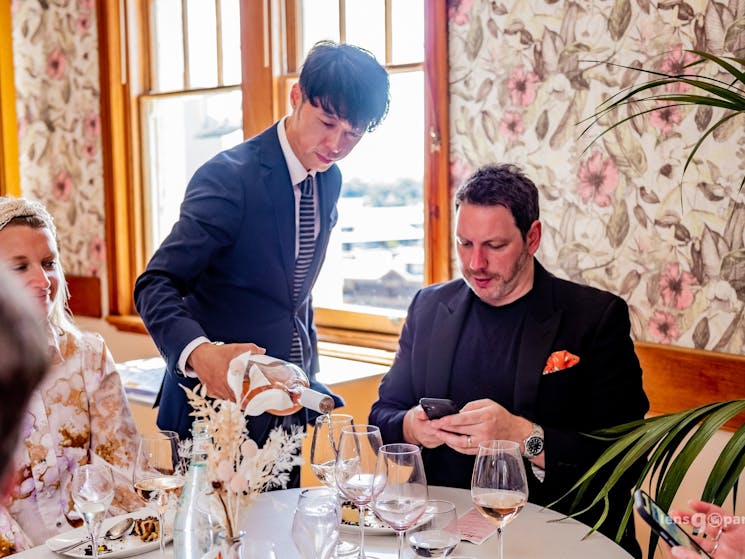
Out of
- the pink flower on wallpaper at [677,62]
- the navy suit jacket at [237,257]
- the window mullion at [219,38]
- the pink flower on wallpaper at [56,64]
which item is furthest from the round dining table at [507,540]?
the pink flower on wallpaper at [56,64]

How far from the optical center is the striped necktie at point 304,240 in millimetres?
2309

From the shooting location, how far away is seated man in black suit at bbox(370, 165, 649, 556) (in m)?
1.93

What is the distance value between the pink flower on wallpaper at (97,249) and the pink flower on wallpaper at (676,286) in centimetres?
294

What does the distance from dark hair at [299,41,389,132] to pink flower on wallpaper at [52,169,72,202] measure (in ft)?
9.37

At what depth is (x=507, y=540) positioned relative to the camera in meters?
1.54

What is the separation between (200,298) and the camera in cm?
224

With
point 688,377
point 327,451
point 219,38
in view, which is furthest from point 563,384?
point 219,38

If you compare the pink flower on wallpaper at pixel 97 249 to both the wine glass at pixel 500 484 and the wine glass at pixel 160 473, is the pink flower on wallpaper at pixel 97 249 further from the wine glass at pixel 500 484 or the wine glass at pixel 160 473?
the wine glass at pixel 500 484

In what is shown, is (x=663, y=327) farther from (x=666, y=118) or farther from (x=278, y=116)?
(x=278, y=116)

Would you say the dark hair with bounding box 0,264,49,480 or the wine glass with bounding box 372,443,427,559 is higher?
the dark hair with bounding box 0,264,49,480

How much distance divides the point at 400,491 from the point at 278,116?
2524 millimetres

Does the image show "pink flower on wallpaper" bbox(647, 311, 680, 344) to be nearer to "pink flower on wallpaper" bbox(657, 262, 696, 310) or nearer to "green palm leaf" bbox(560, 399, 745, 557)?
"pink flower on wallpaper" bbox(657, 262, 696, 310)

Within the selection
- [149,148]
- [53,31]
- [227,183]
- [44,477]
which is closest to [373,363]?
[227,183]

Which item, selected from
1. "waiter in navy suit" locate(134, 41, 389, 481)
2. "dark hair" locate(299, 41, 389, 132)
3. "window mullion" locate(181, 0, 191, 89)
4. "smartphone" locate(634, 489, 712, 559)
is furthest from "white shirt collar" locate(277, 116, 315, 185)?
"window mullion" locate(181, 0, 191, 89)
